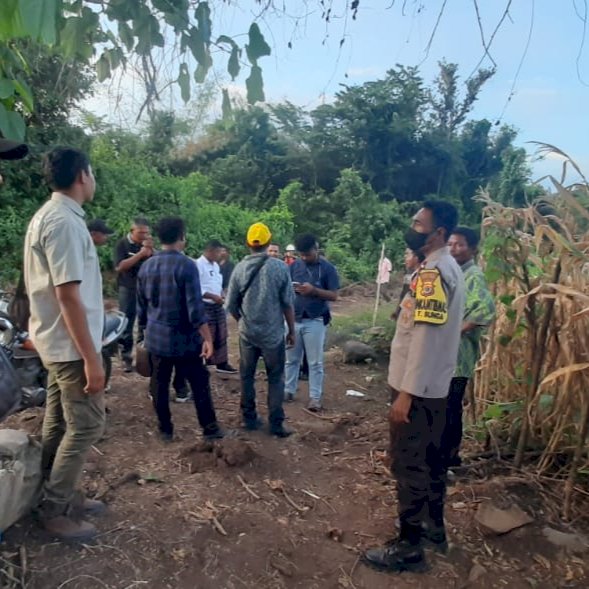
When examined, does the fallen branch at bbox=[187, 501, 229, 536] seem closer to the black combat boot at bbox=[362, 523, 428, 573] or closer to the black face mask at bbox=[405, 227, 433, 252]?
the black combat boot at bbox=[362, 523, 428, 573]

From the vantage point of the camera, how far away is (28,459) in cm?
300

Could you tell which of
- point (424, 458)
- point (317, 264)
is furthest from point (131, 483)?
point (317, 264)

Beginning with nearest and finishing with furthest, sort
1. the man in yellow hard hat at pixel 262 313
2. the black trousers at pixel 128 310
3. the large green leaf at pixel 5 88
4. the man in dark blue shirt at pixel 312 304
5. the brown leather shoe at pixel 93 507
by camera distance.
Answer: the large green leaf at pixel 5 88 → the brown leather shoe at pixel 93 507 → the man in yellow hard hat at pixel 262 313 → the man in dark blue shirt at pixel 312 304 → the black trousers at pixel 128 310

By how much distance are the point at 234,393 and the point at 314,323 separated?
1189 millimetres

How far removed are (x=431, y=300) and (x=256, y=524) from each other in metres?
1.63

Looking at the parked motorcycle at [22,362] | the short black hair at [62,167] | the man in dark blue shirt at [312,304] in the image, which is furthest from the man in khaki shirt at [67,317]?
the man in dark blue shirt at [312,304]

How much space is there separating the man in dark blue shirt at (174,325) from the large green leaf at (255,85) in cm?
264

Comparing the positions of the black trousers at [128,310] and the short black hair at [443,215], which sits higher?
the short black hair at [443,215]

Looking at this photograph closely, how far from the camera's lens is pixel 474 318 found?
404 centimetres

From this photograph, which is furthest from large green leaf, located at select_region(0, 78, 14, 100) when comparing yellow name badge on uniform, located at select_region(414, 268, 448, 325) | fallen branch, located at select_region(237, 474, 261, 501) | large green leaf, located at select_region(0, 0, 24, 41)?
fallen branch, located at select_region(237, 474, 261, 501)

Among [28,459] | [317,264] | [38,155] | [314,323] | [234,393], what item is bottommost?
[234,393]

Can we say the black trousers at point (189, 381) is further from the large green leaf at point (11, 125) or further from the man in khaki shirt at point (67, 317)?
the large green leaf at point (11, 125)

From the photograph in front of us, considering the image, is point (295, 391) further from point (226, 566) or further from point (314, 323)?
point (226, 566)

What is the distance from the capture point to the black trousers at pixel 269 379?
199 inches
